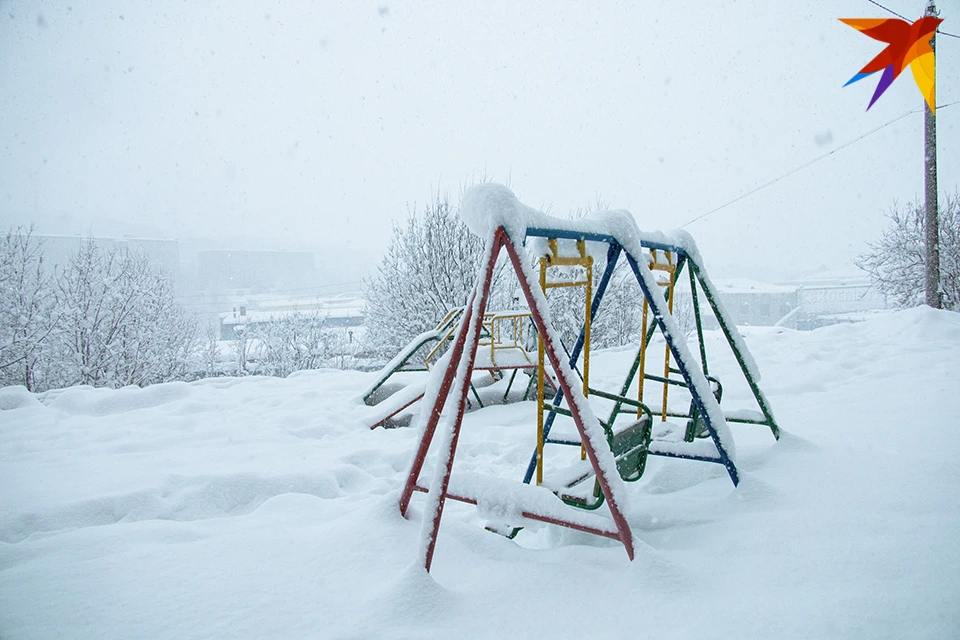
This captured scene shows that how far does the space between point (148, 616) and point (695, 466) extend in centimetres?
299

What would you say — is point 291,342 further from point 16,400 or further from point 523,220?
point 523,220

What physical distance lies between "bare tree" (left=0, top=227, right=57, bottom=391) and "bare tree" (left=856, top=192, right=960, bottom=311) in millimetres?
34248

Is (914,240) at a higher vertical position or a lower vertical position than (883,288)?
higher

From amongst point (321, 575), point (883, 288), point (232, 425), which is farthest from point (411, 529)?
point (883, 288)

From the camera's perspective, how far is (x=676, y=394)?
5.79 meters

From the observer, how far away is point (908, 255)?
20500 millimetres

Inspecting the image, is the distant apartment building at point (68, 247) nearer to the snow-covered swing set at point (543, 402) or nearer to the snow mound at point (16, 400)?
the snow mound at point (16, 400)

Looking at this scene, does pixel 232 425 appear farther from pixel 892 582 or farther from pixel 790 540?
pixel 892 582

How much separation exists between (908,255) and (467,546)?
85.6ft

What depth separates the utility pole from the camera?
8.62m

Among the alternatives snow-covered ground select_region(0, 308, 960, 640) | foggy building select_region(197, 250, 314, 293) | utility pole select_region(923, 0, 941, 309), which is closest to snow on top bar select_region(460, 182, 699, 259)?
snow-covered ground select_region(0, 308, 960, 640)

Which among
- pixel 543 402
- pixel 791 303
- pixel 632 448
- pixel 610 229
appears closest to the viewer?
pixel 543 402

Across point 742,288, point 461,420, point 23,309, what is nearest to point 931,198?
point 461,420

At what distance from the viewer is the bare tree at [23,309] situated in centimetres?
1822
